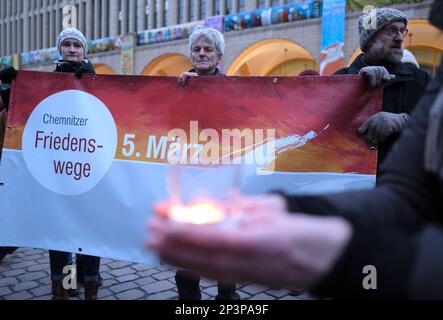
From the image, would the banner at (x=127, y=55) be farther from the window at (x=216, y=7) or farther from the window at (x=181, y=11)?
the window at (x=216, y=7)

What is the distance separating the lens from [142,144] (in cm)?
295

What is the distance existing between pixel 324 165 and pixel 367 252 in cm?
206

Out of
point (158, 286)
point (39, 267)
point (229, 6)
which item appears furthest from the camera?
point (229, 6)

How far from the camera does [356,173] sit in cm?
269

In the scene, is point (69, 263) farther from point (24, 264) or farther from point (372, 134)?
point (372, 134)

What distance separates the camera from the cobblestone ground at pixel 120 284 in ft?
11.3

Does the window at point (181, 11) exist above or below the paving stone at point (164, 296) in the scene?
above

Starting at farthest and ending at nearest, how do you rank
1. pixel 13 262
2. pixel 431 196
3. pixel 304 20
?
pixel 304 20 < pixel 13 262 < pixel 431 196

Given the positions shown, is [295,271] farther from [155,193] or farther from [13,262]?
[13,262]

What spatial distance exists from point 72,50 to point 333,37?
15.5 meters

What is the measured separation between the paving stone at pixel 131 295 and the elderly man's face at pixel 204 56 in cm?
217

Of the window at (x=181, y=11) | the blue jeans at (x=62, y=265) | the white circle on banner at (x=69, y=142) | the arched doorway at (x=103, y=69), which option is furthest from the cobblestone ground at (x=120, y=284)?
the window at (x=181, y=11)

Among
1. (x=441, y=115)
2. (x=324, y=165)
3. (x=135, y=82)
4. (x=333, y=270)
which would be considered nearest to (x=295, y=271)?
(x=333, y=270)

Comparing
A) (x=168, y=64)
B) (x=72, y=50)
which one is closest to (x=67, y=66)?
(x=72, y=50)
